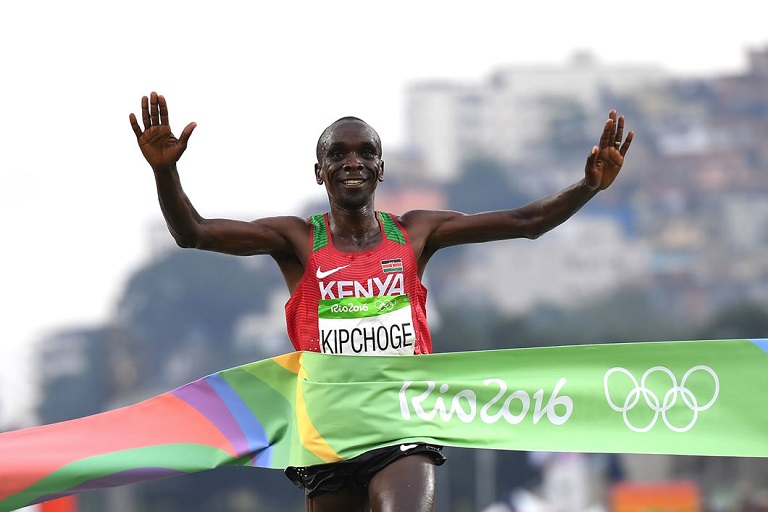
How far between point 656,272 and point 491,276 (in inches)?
416

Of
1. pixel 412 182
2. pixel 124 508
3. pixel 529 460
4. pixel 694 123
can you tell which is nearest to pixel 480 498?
pixel 529 460

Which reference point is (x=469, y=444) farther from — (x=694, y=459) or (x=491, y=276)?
(x=491, y=276)

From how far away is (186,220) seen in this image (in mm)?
5930

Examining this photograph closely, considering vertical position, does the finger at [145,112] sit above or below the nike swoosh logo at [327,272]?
above

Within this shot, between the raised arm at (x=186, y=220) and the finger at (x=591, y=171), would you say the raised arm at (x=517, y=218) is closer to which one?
the finger at (x=591, y=171)

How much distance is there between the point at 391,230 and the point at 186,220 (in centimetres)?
93

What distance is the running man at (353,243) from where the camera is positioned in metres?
5.86

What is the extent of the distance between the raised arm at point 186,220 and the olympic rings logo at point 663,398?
1.67m

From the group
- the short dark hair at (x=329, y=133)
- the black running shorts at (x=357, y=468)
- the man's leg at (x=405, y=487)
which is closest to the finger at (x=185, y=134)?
the short dark hair at (x=329, y=133)

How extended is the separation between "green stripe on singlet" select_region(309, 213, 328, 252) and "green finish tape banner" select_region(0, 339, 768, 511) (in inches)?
19.4

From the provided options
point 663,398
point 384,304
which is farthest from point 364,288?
point 663,398

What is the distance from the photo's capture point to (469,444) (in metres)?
6.19

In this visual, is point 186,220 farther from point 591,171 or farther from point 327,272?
point 591,171

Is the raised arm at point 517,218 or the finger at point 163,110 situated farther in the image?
the raised arm at point 517,218
